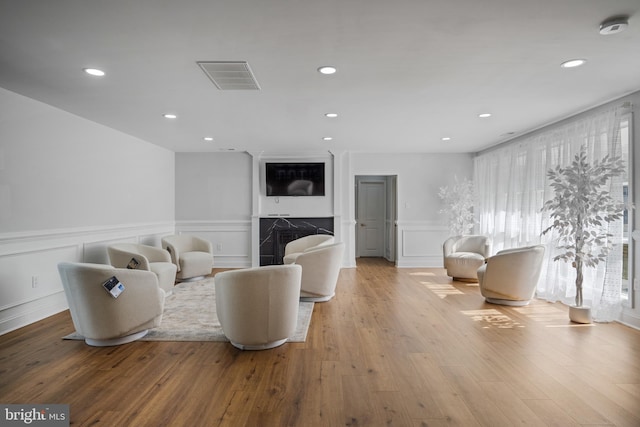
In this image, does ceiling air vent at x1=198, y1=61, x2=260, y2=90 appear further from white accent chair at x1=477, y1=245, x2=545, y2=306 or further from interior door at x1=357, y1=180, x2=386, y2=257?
interior door at x1=357, y1=180, x2=386, y2=257

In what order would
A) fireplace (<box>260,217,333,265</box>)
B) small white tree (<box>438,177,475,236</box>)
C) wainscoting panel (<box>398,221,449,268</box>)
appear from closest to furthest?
small white tree (<box>438,177,475,236</box>) → fireplace (<box>260,217,333,265</box>) → wainscoting panel (<box>398,221,449,268</box>)

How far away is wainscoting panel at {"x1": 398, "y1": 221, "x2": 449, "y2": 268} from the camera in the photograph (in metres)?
7.80

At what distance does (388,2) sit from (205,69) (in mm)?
1728

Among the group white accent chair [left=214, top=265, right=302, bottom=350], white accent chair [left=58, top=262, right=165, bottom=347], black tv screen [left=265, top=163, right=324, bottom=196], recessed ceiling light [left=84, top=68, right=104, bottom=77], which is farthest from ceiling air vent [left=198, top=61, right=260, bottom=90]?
black tv screen [left=265, top=163, right=324, bottom=196]

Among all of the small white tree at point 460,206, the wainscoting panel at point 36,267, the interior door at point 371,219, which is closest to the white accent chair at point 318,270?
the wainscoting panel at point 36,267

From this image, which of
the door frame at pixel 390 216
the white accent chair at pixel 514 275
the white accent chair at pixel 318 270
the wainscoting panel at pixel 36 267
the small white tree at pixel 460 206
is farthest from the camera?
the door frame at pixel 390 216

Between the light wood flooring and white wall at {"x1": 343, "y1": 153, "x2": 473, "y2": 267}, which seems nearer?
the light wood flooring

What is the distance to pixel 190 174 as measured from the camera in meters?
7.77

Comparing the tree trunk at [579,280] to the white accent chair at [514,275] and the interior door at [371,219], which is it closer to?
the white accent chair at [514,275]

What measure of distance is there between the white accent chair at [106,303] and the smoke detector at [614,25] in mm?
4081

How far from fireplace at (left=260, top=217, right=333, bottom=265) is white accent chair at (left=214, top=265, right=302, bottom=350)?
4.37 meters

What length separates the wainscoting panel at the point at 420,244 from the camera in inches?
307

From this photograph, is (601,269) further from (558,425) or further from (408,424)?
(408,424)

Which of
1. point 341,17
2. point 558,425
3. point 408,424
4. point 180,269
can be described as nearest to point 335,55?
point 341,17
